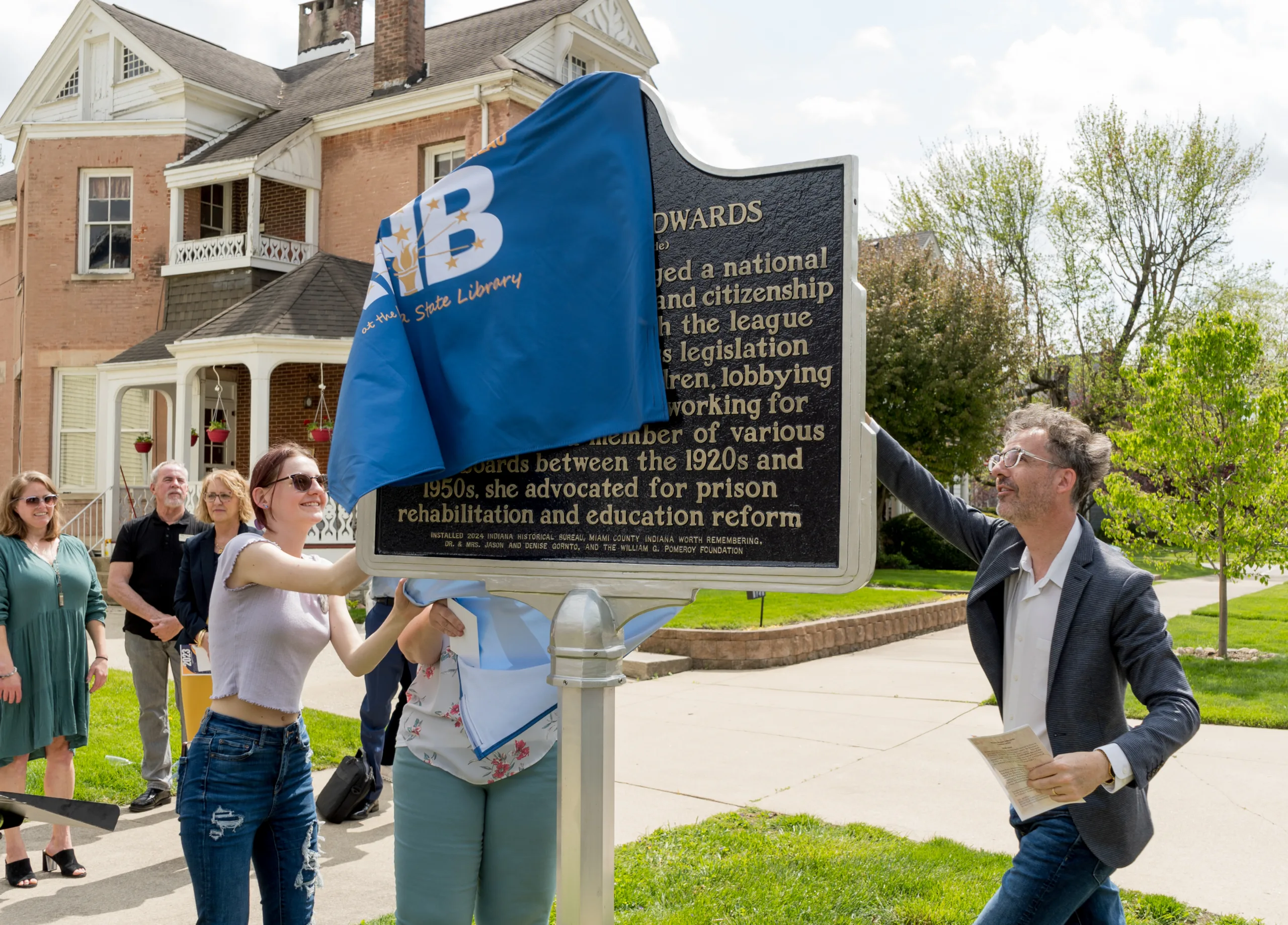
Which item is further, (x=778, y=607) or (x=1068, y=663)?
(x=778, y=607)

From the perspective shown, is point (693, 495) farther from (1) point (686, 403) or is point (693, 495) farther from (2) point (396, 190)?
(2) point (396, 190)

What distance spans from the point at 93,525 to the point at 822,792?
16978mm

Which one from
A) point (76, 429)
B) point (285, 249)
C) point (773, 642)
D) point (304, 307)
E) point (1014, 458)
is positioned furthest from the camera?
point (76, 429)

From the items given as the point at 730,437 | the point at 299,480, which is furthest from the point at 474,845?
the point at 730,437

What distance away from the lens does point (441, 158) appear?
1906 centimetres

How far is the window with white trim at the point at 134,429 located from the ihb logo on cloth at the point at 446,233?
67.0ft

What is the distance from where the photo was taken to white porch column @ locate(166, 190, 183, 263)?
19797 mm

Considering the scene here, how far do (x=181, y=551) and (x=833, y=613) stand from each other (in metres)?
8.24

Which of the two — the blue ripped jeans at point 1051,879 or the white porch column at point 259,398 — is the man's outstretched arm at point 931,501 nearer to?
the blue ripped jeans at point 1051,879

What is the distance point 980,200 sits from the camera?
3428cm

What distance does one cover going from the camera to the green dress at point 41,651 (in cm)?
511

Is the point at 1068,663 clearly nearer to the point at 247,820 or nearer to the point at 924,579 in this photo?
the point at 247,820

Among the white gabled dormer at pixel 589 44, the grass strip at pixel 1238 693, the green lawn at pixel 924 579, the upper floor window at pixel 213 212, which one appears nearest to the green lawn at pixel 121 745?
the grass strip at pixel 1238 693

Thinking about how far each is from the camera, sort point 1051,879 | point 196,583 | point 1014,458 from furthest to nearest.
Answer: point 196,583 < point 1014,458 < point 1051,879
